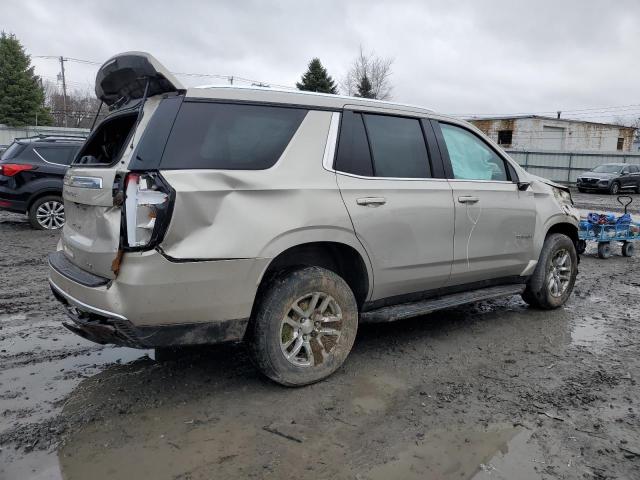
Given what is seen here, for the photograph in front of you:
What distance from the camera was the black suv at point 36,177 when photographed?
9.23m

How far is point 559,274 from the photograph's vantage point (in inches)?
215

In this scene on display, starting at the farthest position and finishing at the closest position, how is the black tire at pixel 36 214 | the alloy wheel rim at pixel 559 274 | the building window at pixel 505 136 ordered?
the building window at pixel 505 136, the black tire at pixel 36 214, the alloy wheel rim at pixel 559 274

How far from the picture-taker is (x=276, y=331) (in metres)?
3.22

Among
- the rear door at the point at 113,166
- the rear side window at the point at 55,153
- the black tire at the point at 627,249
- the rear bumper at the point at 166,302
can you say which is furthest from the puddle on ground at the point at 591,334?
the rear side window at the point at 55,153

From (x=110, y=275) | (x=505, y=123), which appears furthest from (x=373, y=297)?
(x=505, y=123)

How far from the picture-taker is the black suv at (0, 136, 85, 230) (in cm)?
923

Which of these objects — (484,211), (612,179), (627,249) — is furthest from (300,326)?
(612,179)

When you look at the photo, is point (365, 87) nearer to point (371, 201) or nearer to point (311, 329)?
point (371, 201)

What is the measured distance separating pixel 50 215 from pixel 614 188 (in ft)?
80.0

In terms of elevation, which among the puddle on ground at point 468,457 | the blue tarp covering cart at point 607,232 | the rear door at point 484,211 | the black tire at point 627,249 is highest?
the rear door at point 484,211

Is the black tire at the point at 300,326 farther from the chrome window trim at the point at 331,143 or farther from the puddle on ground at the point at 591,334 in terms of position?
the puddle on ground at the point at 591,334

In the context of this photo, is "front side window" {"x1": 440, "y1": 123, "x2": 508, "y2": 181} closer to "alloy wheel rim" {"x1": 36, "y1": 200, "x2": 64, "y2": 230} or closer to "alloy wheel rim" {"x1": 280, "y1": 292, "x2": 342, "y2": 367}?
"alloy wheel rim" {"x1": 280, "y1": 292, "x2": 342, "y2": 367}

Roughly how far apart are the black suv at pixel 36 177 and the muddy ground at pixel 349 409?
5.32 m

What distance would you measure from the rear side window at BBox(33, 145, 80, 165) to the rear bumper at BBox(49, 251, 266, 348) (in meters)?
7.52
